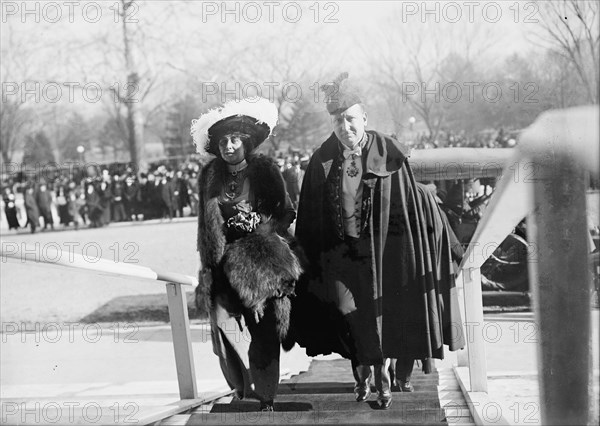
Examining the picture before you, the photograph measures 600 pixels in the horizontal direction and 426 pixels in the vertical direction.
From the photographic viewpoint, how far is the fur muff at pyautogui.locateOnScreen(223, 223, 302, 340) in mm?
3266

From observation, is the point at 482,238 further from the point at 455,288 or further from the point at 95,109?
the point at 95,109

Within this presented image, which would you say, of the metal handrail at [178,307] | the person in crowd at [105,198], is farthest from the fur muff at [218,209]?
the person in crowd at [105,198]

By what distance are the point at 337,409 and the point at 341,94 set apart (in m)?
1.15

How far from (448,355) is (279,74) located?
2.51 meters

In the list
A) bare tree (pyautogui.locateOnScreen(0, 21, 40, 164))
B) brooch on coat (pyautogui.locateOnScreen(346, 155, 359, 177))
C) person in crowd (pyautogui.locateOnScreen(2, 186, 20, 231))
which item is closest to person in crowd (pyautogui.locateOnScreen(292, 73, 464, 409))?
brooch on coat (pyautogui.locateOnScreen(346, 155, 359, 177))

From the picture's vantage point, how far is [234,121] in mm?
3324

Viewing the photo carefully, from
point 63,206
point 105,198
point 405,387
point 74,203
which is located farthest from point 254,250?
point 63,206

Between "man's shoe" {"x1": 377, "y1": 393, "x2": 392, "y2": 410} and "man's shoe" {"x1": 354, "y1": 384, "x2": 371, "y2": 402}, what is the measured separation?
0.08m

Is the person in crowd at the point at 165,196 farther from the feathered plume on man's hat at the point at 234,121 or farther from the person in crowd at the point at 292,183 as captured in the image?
the feathered plume on man's hat at the point at 234,121

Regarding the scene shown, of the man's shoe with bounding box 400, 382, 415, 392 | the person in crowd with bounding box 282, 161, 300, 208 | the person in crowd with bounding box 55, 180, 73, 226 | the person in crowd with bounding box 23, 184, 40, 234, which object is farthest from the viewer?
the person in crowd with bounding box 23, 184, 40, 234

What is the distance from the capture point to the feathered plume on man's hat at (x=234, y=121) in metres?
3.32

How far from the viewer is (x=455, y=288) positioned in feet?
11.4

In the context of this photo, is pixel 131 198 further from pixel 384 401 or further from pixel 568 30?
pixel 568 30

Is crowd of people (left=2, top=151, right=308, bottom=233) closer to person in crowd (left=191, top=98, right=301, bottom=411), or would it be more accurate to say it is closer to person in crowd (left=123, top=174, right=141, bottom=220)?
person in crowd (left=123, top=174, right=141, bottom=220)
